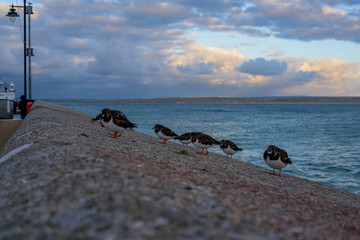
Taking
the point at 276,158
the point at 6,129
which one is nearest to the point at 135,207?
the point at 276,158

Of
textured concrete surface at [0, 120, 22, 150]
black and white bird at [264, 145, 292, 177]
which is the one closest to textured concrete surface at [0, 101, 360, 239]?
black and white bird at [264, 145, 292, 177]

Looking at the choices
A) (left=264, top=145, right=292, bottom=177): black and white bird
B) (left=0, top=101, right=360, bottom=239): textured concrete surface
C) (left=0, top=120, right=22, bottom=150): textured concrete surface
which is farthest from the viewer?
(left=0, top=120, right=22, bottom=150): textured concrete surface

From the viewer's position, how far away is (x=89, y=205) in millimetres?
4246

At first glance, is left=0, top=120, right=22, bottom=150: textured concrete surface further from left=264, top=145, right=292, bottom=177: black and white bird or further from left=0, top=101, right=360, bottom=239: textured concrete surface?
left=264, top=145, right=292, bottom=177: black and white bird

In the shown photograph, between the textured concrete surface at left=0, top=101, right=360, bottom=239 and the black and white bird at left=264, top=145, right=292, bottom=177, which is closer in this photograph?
the textured concrete surface at left=0, top=101, right=360, bottom=239

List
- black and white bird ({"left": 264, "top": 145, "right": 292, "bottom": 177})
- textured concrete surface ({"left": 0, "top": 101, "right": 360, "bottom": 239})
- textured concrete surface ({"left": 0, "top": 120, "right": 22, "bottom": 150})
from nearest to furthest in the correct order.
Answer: textured concrete surface ({"left": 0, "top": 101, "right": 360, "bottom": 239}) → black and white bird ({"left": 264, "top": 145, "right": 292, "bottom": 177}) → textured concrete surface ({"left": 0, "top": 120, "right": 22, "bottom": 150})

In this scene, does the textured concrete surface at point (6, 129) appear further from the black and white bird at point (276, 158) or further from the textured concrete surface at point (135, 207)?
the black and white bird at point (276, 158)

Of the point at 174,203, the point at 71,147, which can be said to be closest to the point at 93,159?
the point at 71,147

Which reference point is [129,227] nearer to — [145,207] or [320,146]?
[145,207]

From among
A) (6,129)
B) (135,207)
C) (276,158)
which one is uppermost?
(135,207)

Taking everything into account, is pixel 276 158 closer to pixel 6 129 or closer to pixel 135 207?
pixel 135 207

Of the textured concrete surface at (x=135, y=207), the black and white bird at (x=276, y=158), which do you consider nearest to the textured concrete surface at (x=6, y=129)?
the textured concrete surface at (x=135, y=207)

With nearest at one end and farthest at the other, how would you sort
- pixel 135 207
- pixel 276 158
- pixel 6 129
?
pixel 135 207
pixel 276 158
pixel 6 129

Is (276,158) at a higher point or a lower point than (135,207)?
lower
